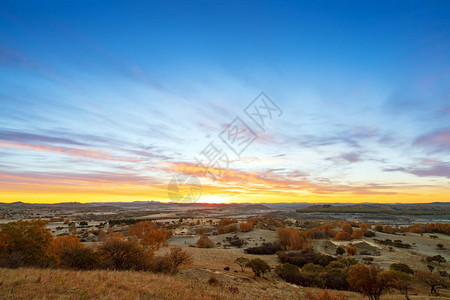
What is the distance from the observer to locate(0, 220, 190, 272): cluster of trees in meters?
15.8

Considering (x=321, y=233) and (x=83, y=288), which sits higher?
(x=83, y=288)

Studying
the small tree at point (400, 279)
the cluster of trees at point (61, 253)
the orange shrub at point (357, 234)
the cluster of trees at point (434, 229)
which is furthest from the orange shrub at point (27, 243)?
the cluster of trees at point (434, 229)

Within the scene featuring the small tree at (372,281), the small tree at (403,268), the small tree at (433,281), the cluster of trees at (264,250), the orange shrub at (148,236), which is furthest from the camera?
the cluster of trees at (264,250)

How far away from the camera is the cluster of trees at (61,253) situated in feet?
51.8

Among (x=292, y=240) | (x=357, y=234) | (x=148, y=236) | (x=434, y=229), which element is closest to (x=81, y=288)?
(x=148, y=236)

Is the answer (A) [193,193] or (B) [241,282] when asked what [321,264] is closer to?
(B) [241,282]

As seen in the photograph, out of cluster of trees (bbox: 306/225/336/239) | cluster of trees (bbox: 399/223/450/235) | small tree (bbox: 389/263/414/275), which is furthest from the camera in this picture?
cluster of trees (bbox: 399/223/450/235)

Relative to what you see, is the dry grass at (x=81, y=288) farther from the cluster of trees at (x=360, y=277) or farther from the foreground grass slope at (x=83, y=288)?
the cluster of trees at (x=360, y=277)

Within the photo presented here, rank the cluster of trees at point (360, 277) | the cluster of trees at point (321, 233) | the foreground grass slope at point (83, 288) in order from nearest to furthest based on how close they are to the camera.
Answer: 1. the foreground grass slope at point (83, 288)
2. the cluster of trees at point (360, 277)
3. the cluster of trees at point (321, 233)

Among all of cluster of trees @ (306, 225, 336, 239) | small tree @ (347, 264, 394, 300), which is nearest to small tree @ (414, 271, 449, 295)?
small tree @ (347, 264, 394, 300)

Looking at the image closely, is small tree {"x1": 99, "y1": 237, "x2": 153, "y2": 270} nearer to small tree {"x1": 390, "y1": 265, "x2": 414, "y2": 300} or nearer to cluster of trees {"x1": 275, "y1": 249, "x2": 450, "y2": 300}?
cluster of trees {"x1": 275, "y1": 249, "x2": 450, "y2": 300}

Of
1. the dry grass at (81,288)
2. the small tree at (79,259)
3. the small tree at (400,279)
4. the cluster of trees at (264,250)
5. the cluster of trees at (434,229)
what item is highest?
the dry grass at (81,288)

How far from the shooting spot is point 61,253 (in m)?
17.6

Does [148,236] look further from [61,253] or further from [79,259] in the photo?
[61,253]
